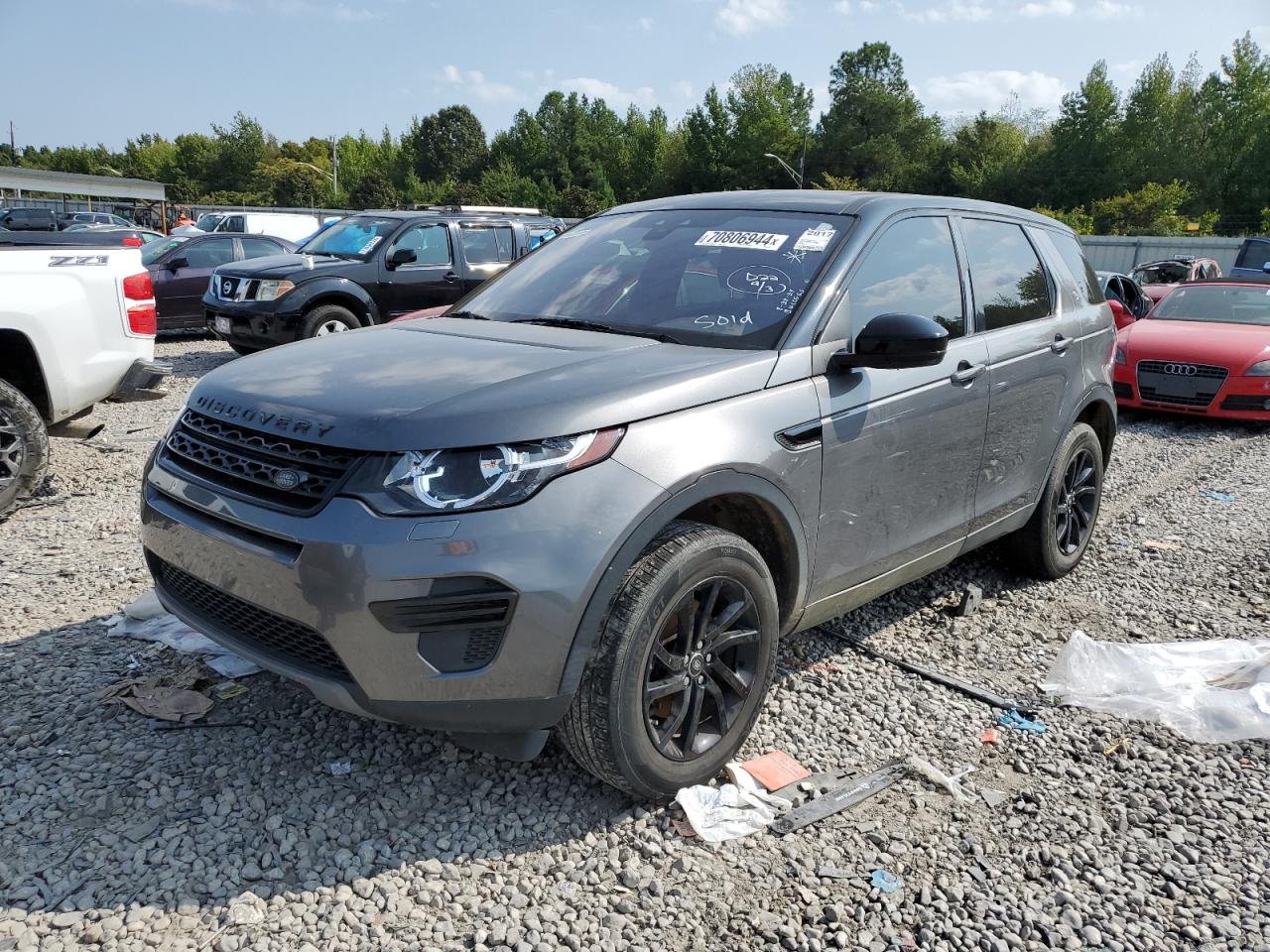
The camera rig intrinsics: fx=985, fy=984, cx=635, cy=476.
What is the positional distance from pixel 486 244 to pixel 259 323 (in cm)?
299

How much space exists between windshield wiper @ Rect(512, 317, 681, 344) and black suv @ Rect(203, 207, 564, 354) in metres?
7.07

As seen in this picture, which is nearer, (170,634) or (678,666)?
(678,666)

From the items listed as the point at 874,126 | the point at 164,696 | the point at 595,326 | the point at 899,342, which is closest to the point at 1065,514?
the point at 899,342

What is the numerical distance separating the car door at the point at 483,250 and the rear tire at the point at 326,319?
4.83ft

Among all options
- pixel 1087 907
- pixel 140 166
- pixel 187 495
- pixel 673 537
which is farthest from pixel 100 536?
pixel 140 166

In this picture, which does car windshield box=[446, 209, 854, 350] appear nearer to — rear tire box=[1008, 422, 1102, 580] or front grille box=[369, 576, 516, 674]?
front grille box=[369, 576, 516, 674]

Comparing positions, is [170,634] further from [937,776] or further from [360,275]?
[360,275]

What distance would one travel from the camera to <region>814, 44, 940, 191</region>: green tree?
82.5 meters

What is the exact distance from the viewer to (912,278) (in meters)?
3.70

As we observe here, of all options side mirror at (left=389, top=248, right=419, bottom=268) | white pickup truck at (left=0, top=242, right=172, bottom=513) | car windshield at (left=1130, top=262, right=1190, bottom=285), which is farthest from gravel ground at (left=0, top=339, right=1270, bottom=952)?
car windshield at (left=1130, top=262, right=1190, bottom=285)

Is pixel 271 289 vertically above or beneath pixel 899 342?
beneath

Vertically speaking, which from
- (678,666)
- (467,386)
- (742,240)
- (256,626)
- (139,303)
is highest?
(742,240)

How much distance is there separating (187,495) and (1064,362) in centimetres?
375

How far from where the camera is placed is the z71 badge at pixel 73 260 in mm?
5418
